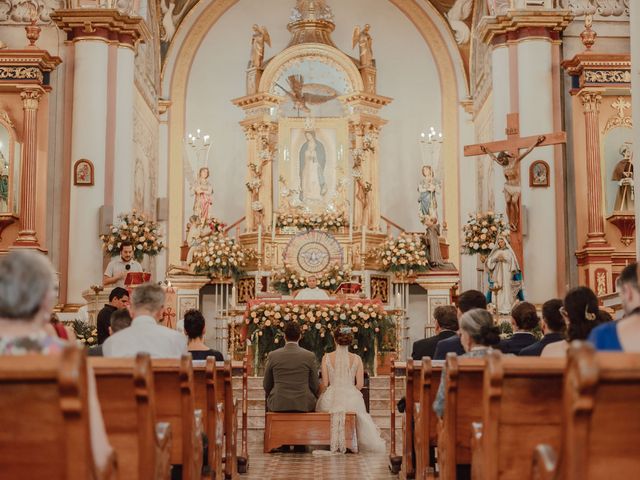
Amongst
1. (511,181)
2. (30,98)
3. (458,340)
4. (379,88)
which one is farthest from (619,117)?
(458,340)

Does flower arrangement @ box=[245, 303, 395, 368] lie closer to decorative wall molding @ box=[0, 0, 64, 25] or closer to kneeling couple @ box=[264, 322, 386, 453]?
kneeling couple @ box=[264, 322, 386, 453]

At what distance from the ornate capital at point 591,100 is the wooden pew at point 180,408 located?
10.9m

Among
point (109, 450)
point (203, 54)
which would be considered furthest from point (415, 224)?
point (109, 450)

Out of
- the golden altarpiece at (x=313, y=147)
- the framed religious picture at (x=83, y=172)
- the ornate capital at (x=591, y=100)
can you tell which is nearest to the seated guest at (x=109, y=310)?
the framed religious picture at (x=83, y=172)

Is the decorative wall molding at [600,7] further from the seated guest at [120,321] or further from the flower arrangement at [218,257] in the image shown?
the seated guest at [120,321]

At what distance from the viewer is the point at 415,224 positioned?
20047 millimetres

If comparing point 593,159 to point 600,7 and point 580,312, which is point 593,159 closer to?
point 600,7

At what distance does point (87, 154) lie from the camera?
585 inches

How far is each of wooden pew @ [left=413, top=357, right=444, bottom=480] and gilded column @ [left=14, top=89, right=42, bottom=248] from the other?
9.01 meters

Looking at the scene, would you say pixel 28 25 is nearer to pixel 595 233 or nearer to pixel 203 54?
pixel 203 54

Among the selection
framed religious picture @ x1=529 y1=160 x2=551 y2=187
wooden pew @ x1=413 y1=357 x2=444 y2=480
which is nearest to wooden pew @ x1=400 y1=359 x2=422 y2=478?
wooden pew @ x1=413 y1=357 x2=444 y2=480

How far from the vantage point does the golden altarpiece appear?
1825 centimetres

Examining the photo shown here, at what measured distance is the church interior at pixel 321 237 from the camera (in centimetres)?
385

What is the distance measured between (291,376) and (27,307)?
22.4 feet
